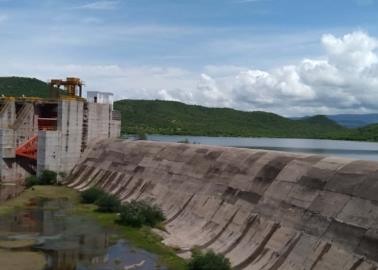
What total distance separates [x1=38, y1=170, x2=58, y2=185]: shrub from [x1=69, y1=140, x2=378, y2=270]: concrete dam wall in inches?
523

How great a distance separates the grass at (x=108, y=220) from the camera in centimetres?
2908

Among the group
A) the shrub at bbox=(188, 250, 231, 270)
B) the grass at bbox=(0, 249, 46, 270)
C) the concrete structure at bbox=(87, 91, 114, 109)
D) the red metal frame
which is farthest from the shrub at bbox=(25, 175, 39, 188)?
the shrub at bbox=(188, 250, 231, 270)

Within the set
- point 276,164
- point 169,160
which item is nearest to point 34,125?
point 169,160

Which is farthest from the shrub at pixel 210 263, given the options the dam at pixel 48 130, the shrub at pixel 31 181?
the dam at pixel 48 130

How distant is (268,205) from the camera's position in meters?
30.9

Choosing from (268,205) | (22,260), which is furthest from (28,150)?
(268,205)

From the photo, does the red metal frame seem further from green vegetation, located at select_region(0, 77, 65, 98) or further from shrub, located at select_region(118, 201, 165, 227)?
green vegetation, located at select_region(0, 77, 65, 98)

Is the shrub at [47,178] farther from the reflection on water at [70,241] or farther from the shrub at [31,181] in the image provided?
the reflection on water at [70,241]

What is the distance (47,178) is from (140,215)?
25.5m

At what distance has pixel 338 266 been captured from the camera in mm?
22172

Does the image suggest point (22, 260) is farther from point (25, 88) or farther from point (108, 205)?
point (25, 88)

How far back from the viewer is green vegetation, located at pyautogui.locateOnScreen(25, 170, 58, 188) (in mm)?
58375

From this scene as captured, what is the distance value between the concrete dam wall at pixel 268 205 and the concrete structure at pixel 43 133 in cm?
1517

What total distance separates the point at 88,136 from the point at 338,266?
47.3 m
